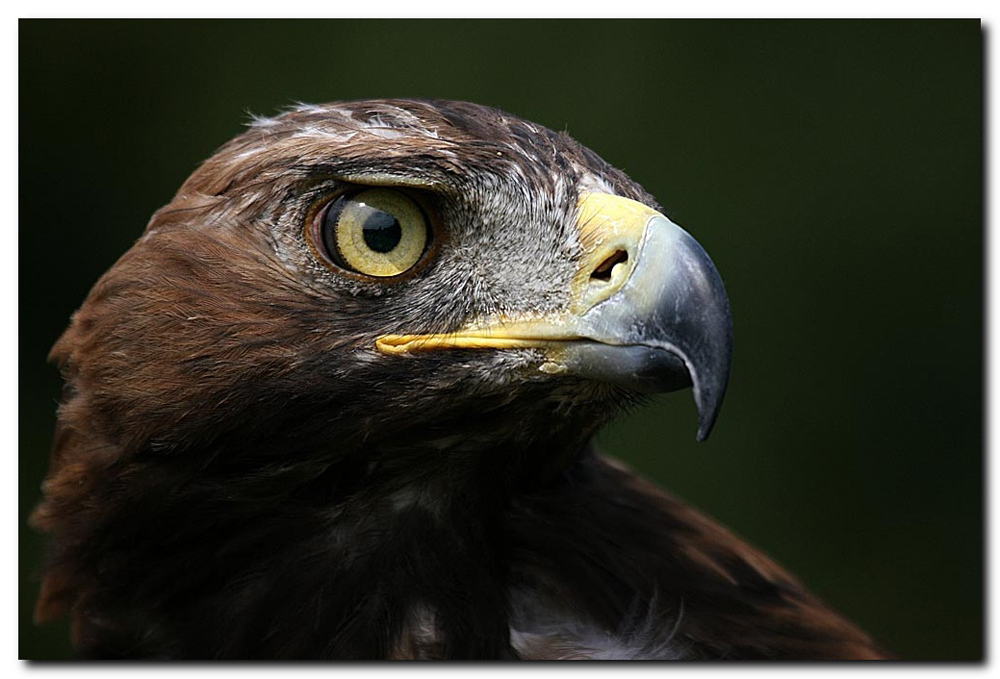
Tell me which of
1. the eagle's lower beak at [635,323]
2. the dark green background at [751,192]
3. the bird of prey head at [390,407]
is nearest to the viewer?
the eagle's lower beak at [635,323]

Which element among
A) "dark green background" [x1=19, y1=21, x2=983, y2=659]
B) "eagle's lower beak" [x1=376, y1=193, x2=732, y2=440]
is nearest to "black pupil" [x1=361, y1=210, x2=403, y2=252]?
"eagle's lower beak" [x1=376, y1=193, x2=732, y2=440]

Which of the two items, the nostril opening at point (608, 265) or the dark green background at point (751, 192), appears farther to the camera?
the dark green background at point (751, 192)

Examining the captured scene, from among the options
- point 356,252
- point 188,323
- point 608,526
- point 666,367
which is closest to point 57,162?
point 188,323

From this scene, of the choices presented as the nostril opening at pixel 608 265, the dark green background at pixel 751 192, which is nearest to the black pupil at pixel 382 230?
the nostril opening at pixel 608 265

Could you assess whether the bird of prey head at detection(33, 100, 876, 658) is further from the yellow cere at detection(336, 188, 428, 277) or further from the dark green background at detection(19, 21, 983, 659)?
the dark green background at detection(19, 21, 983, 659)

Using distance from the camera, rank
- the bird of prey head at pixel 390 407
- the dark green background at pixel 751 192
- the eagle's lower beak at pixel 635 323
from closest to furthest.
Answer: the eagle's lower beak at pixel 635 323 → the bird of prey head at pixel 390 407 → the dark green background at pixel 751 192

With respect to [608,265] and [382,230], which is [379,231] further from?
[608,265]

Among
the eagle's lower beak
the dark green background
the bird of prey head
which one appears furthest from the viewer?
the dark green background

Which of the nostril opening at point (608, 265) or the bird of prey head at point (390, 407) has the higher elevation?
the nostril opening at point (608, 265)

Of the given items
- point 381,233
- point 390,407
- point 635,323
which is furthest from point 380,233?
point 635,323

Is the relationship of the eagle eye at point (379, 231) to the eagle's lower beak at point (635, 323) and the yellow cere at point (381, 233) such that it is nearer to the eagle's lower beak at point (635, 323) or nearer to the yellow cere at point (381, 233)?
the yellow cere at point (381, 233)
